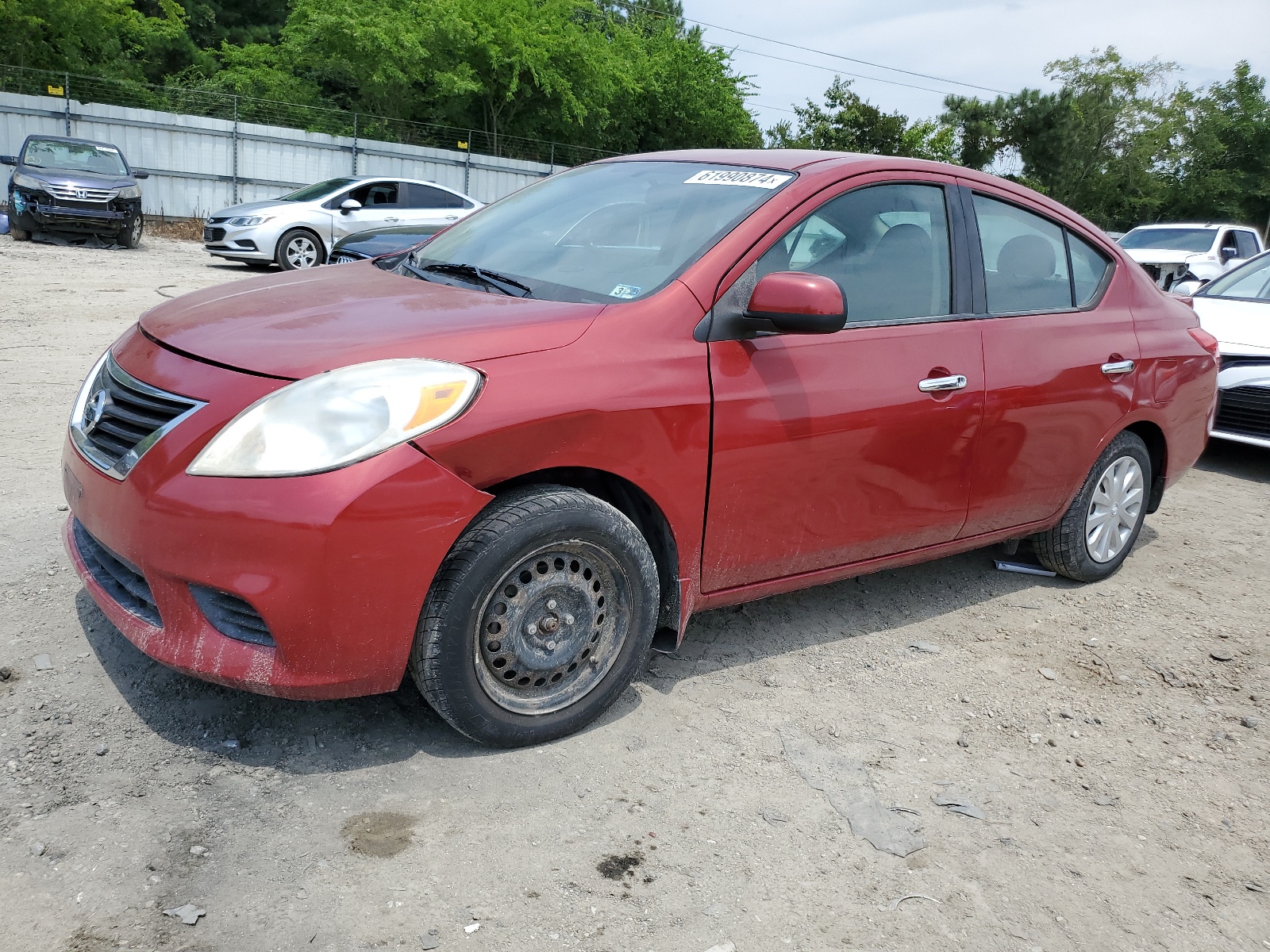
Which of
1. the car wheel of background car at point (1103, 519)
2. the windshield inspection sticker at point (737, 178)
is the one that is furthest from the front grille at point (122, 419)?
the car wheel of background car at point (1103, 519)

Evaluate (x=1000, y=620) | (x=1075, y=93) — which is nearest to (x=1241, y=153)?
(x=1075, y=93)

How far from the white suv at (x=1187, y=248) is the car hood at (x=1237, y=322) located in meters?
7.34

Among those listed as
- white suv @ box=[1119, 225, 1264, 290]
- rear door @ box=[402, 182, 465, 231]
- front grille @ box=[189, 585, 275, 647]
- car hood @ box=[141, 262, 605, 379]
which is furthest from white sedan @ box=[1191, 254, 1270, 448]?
rear door @ box=[402, 182, 465, 231]

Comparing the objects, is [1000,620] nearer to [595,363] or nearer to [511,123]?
[595,363]

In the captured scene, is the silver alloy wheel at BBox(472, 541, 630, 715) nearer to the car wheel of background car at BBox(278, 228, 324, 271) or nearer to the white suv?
the car wheel of background car at BBox(278, 228, 324, 271)

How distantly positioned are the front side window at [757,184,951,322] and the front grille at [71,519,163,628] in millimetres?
1913

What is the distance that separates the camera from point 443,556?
103 inches

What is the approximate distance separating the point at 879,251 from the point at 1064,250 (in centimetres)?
115

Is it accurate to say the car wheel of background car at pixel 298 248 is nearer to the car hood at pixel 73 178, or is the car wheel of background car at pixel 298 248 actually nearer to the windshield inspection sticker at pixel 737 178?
the car hood at pixel 73 178

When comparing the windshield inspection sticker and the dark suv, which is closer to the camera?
the windshield inspection sticker

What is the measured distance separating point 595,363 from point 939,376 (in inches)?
53.8

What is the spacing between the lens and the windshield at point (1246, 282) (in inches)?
317

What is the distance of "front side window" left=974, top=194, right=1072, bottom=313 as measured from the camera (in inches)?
154

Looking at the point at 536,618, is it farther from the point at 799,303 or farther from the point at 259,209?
the point at 259,209
